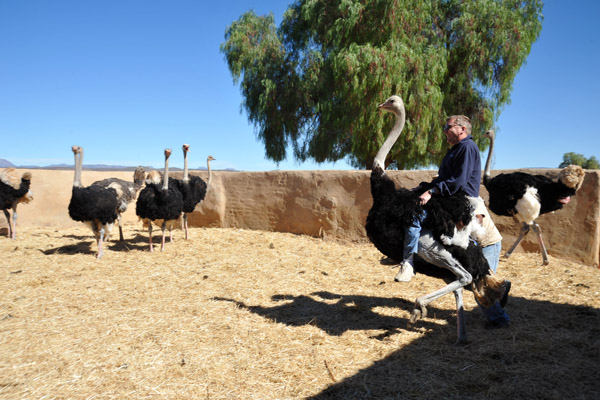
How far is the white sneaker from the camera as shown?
309cm

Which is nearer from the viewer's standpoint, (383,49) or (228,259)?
(228,259)

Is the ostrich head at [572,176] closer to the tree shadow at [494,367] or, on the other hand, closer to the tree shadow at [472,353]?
the tree shadow at [472,353]

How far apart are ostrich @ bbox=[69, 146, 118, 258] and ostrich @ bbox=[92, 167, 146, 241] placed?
0.73 m

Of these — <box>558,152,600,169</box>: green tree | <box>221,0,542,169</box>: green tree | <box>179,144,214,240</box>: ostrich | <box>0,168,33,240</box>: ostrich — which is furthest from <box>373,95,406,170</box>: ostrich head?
<box>558,152,600,169</box>: green tree

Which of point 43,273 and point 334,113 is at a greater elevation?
point 334,113

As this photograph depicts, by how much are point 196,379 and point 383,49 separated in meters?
11.4

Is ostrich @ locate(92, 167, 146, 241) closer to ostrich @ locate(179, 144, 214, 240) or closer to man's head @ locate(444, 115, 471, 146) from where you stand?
ostrich @ locate(179, 144, 214, 240)

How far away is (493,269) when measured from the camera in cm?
362

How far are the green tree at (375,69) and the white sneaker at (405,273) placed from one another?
9.87 metres

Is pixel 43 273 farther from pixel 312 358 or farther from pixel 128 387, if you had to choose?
pixel 312 358

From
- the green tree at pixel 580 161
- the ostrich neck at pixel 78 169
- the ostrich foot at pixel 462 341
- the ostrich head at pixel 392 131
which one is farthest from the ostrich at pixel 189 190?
the green tree at pixel 580 161

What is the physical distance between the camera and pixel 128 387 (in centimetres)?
273

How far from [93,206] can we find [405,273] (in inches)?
197

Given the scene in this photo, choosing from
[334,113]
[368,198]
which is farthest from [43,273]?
[334,113]
